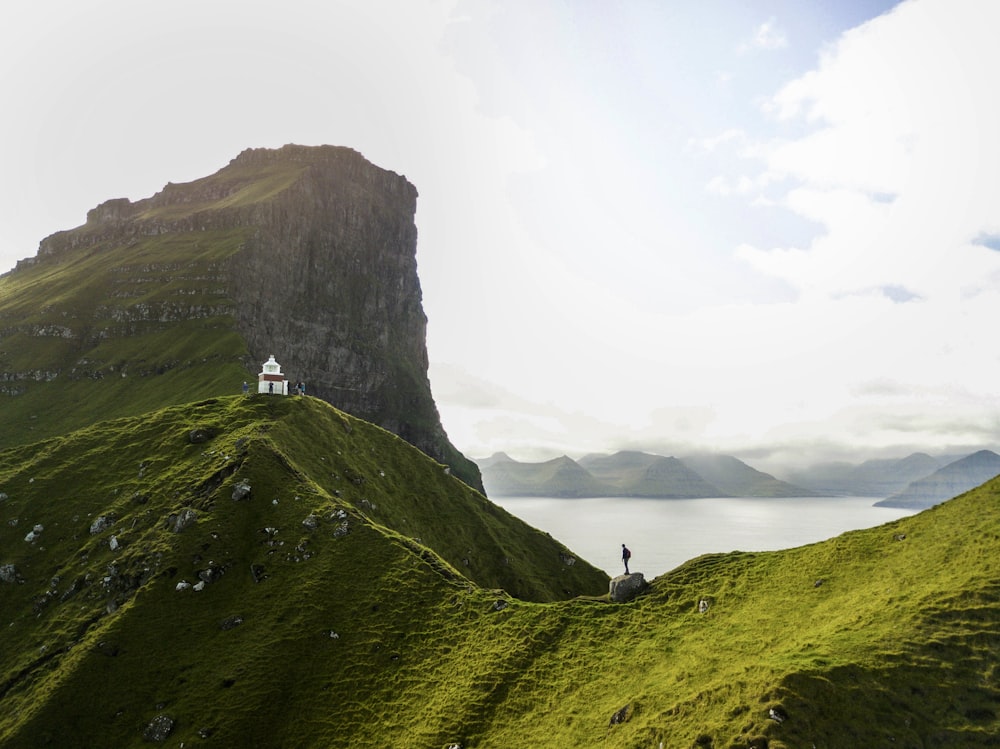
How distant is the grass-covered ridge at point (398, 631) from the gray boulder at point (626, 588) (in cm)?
109

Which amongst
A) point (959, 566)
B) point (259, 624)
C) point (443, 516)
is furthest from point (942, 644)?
point (443, 516)

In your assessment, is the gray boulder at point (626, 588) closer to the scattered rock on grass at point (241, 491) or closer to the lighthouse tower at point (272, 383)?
the scattered rock on grass at point (241, 491)

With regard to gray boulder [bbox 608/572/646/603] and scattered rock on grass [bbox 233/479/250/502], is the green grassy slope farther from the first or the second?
gray boulder [bbox 608/572/646/603]

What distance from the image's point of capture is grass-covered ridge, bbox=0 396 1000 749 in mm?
27641

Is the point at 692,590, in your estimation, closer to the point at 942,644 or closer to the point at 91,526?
the point at 942,644

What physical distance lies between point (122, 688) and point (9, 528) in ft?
107

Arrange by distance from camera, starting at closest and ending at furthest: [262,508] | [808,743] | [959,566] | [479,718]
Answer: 1. [808,743]
2. [959,566]
3. [479,718]
4. [262,508]

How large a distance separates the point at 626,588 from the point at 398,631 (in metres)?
20.5

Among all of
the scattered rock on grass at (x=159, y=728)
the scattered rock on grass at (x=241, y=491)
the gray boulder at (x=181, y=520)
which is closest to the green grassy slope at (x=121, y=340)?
the scattered rock on grass at (x=241, y=491)

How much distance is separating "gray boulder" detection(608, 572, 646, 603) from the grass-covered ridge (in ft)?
3.57

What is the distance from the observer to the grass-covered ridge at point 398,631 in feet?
90.7

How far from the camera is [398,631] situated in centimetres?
4622

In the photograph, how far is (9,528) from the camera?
2410 inches

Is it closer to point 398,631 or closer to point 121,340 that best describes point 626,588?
point 398,631
